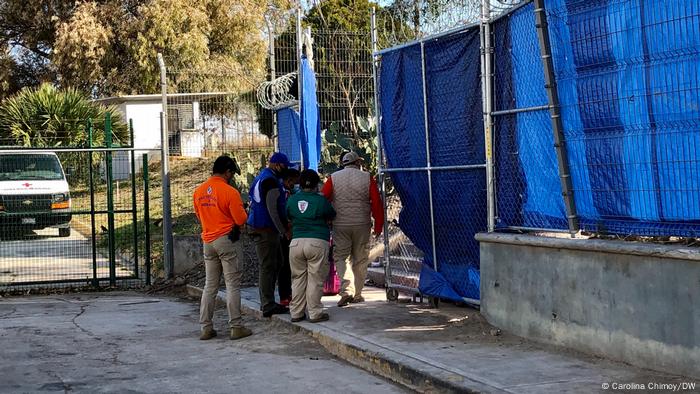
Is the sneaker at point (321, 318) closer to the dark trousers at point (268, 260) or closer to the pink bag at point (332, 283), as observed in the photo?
the dark trousers at point (268, 260)

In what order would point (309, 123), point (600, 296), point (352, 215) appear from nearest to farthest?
point (600, 296) → point (352, 215) → point (309, 123)

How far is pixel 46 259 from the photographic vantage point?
14516mm

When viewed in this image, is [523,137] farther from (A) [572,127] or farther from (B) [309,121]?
(B) [309,121]

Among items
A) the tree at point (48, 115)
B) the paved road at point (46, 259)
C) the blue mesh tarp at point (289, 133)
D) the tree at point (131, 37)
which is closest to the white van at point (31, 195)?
the paved road at point (46, 259)

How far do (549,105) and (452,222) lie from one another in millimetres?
2271

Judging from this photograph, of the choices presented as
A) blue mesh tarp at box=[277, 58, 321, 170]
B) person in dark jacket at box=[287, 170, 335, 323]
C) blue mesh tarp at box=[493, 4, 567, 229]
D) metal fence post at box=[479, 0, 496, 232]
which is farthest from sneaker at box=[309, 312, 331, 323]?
blue mesh tarp at box=[277, 58, 321, 170]

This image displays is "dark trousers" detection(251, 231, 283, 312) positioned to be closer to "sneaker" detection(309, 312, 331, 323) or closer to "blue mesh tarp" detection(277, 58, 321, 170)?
"sneaker" detection(309, 312, 331, 323)

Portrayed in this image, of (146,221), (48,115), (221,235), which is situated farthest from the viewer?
(48,115)

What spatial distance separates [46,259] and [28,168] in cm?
174

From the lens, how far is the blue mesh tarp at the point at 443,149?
924 cm

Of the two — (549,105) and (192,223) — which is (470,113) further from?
(192,223)

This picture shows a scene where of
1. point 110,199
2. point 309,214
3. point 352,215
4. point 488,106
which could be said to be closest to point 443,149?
point 488,106

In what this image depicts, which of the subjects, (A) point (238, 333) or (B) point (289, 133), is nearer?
(A) point (238, 333)

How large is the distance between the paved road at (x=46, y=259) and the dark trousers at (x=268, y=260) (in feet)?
17.4
